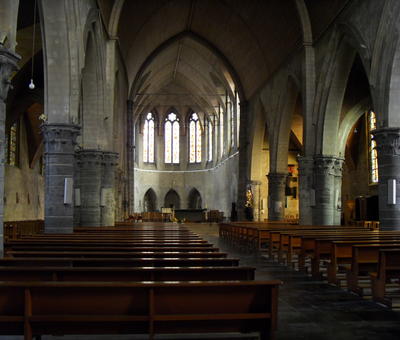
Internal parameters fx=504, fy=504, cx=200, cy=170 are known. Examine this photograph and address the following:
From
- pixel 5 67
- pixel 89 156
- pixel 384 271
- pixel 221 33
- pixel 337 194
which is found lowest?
pixel 384 271

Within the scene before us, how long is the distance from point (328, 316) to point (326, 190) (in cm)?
1493

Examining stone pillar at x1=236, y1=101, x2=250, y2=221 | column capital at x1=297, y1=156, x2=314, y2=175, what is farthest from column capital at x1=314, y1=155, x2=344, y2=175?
stone pillar at x1=236, y1=101, x2=250, y2=221

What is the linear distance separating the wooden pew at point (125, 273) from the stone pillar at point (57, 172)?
9.18 metres

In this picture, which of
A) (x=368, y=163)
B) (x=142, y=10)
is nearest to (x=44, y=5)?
(x=142, y=10)

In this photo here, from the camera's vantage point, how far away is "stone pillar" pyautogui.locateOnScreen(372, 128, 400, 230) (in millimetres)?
15070

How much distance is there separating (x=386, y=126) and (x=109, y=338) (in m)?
12.5

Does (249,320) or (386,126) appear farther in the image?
(386,126)

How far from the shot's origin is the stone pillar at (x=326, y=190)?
20828mm

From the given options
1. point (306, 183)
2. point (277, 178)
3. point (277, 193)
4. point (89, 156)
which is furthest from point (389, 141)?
point (277, 193)

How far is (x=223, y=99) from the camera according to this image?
45.9 metres

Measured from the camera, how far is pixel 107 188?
68.4 ft

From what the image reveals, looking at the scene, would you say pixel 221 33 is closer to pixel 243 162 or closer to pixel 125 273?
pixel 243 162

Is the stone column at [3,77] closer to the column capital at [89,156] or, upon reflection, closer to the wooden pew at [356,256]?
the wooden pew at [356,256]

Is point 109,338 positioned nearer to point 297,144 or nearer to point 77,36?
point 77,36
